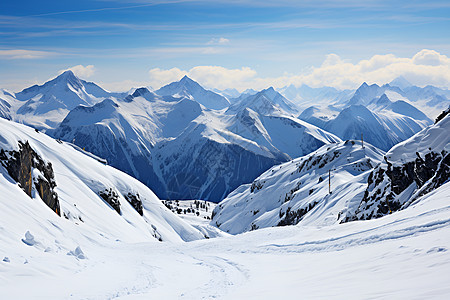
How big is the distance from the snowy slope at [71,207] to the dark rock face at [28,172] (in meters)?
0.17

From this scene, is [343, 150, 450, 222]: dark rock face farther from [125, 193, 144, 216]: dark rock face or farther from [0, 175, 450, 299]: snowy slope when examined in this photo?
[125, 193, 144, 216]: dark rock face

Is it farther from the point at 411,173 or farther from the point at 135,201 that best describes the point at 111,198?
the point at 411,173

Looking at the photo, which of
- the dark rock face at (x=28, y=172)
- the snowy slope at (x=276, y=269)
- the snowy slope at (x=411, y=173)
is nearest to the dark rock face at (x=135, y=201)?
the dark rock face at (x=28, y=172)

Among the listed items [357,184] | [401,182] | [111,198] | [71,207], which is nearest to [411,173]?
[401,182]

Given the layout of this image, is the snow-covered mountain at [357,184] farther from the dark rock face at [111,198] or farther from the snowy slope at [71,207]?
the dark rock face at [111,198]

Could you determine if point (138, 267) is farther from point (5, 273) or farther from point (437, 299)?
point (437, 299)

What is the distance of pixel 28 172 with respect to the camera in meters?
48.4

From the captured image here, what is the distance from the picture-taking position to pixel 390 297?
1059cm

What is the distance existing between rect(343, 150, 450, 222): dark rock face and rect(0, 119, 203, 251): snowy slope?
3894 centimetres

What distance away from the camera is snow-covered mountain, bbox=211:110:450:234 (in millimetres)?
45875

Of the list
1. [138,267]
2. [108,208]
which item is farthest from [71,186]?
[138,267]

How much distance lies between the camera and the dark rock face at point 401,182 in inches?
1661

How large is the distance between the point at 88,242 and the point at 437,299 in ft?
113

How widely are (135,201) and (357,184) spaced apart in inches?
2153
